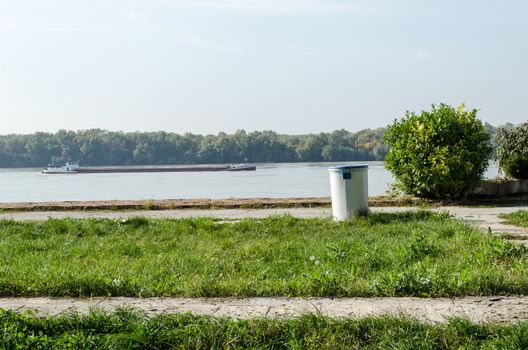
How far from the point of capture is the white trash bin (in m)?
11.5

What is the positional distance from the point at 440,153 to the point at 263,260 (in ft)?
28.3

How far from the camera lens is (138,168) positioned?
2953 inches

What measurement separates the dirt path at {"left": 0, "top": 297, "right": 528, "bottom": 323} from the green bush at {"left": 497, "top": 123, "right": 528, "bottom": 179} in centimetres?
1232

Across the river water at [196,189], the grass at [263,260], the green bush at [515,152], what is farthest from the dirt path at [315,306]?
the green bush at [515,152]

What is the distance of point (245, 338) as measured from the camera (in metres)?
4.59

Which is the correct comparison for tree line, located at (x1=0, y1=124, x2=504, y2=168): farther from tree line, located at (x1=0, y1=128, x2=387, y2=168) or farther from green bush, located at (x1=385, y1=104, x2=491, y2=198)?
green bush, located at (x1=385, y1=104, x2=491, y2=198)

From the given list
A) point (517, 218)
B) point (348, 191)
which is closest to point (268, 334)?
point (348, 191)

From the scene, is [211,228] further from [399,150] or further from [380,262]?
[399,150]

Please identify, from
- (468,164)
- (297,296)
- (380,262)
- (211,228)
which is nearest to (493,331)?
(297,296)

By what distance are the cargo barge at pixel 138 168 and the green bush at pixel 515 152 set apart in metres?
57.0

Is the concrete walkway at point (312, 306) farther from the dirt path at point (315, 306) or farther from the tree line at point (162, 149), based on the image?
the tree line at point (162, 149)

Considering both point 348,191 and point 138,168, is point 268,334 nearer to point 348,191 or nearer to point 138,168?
point 348,191

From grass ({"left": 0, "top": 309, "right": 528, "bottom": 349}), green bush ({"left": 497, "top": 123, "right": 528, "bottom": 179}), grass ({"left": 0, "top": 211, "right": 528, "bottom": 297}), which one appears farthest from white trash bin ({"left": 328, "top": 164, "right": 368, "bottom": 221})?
green bush ({"left": 497, "top": 123, "right": 528, "bottom": 179})

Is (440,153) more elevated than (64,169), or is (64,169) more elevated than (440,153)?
(440,153)
